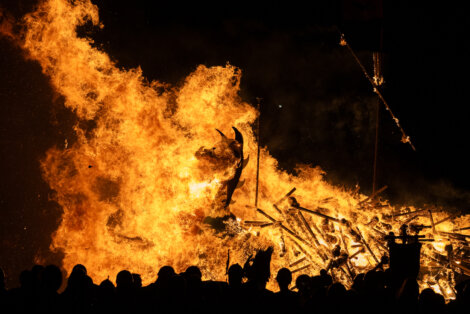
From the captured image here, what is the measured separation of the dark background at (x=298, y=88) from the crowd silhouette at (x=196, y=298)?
15.5 feet

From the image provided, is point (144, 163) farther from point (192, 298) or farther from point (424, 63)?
point (424, 63)

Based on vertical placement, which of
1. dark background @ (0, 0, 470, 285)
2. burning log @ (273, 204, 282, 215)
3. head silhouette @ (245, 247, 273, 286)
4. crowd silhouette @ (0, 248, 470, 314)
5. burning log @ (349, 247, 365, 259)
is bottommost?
crowd silhouette @ (0, 248, 470, 314)

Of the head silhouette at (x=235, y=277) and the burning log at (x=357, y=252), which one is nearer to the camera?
the head silhouette at (x=235, y=277)

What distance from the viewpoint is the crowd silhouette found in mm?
2848

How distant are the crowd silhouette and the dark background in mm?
4716

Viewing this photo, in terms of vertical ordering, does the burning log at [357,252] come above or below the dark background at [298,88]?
below

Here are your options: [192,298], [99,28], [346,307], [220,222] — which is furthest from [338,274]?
[99,28]

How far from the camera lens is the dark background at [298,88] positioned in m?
7.10

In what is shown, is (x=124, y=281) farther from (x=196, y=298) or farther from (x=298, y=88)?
(x=298, y=88)

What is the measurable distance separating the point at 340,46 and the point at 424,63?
1.67 meters

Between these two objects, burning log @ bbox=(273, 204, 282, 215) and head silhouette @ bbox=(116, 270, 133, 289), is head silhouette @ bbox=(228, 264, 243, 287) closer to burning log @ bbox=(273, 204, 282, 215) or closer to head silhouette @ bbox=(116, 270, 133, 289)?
head silhouette @ bbox=(116, 270, 133, 289)

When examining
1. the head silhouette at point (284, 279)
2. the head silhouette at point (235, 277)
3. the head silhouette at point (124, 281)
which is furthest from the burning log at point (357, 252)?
the head silhouette at point (124, 281)

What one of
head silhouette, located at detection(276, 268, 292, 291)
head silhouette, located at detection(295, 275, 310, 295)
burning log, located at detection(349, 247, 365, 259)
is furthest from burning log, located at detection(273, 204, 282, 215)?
head silhouette, located at detection(276, 268, 292, 291)

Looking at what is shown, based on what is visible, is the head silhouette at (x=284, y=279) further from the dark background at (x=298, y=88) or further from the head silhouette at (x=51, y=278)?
the dark background at (x=298, y=88)
